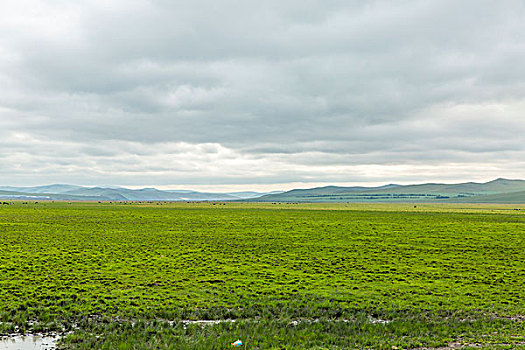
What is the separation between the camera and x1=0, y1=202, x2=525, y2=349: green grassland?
55.5 ft

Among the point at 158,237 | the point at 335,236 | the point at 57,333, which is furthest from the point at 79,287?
the point at 335,236

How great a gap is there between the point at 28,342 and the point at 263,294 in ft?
41.5

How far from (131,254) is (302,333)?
26.1m

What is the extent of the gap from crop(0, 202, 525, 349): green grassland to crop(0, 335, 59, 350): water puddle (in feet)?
2.05

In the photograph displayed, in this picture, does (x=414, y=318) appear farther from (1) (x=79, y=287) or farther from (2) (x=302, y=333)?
(1) (x=79, y=287)

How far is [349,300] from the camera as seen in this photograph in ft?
76.0

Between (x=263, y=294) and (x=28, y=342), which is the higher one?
(x=28, y=342)

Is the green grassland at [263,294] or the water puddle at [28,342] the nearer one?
the water puddle at [28,342]

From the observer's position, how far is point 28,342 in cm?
1588

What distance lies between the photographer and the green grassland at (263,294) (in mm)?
16906

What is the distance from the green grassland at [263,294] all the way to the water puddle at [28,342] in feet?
2.05

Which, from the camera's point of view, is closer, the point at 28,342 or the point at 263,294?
the point at 28,342

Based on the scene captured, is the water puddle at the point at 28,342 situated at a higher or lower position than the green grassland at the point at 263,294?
higher

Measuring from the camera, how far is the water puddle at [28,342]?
15.3 meters
